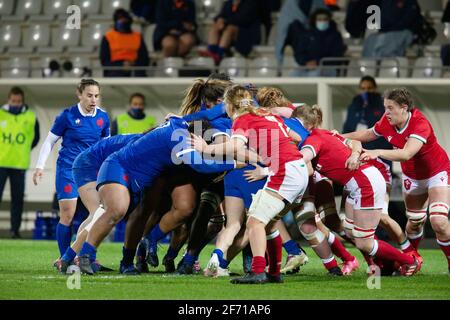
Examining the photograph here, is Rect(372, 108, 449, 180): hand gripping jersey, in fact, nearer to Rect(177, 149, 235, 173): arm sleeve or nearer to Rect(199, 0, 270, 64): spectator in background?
Rect(177, 149, 235, 173): arm sleeve

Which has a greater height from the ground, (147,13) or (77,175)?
(147,13)

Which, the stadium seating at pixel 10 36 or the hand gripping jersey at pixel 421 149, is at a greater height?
the stadium seating at pixel 10 36

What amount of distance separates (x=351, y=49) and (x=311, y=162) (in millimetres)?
7934

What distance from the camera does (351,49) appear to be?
1667 cm

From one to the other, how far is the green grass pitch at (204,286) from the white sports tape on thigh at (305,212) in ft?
1.63

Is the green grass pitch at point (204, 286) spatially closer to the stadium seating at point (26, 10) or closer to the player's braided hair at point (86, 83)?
the player's braided hair at point (86, 83)

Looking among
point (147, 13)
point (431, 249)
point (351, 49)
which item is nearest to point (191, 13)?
point (147, 13)

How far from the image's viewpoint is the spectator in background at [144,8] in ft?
58.9

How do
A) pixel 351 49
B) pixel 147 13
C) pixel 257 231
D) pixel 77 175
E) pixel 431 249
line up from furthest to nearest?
1. pixel 147 13
2. pixel 351 49
3. pixel 431 249
4. pixel 77 175
5. pixel 257 231

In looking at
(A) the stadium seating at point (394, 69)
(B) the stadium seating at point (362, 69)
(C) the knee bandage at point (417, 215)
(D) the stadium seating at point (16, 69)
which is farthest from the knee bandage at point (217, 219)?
(D) the stadium seating at point (16, 69)

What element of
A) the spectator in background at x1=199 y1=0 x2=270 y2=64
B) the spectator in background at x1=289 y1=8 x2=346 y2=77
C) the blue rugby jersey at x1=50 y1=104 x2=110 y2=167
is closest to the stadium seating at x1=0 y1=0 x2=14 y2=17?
the spectator in background at x1=199 y1=0 x2=270 y2=64

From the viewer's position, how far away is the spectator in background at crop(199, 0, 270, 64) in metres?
16.7

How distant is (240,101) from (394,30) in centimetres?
819
